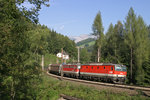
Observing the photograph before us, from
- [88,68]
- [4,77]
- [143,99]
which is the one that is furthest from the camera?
[88,68]

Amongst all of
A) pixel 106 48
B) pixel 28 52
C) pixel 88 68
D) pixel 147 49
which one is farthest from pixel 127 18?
pixel 28 52

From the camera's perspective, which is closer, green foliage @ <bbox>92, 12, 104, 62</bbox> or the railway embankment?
the railway embankment

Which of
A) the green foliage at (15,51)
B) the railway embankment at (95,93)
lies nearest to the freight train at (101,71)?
the railway embankment at (95,93)

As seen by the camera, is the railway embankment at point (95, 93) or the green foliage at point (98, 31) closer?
the railway embankment at point (95, 93)

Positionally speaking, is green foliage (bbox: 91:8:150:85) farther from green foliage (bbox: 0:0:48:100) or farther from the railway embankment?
green foliage (bbox: 0:0:48:100)

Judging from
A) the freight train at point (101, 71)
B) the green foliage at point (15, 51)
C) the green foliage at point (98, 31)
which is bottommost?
the freight train at point (101, 71)

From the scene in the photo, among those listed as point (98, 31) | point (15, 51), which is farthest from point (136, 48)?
point (15, 51)

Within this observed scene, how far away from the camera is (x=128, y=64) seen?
43.0 metres

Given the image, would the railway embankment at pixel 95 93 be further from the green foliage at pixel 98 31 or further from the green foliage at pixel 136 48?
the green foliage at pixel 98 31

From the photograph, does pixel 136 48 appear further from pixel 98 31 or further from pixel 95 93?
pixel 95 93

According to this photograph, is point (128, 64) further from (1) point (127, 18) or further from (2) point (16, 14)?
(2) point (16, 14)

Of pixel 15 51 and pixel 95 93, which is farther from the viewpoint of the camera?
pixel 95 93

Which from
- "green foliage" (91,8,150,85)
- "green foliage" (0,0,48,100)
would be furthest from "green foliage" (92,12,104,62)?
"green foliage" (0,0,48,100)

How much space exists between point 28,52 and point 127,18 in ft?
119
